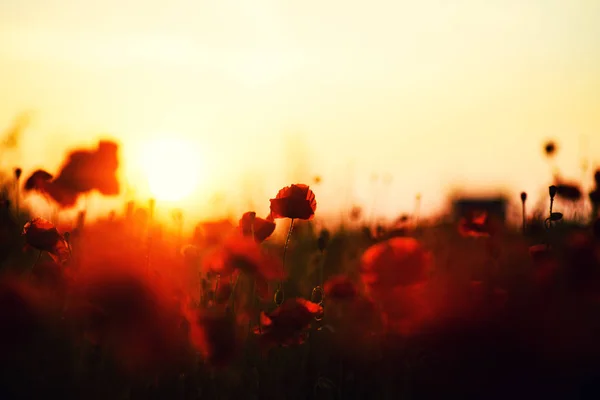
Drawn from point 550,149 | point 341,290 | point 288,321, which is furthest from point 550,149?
point 288,321

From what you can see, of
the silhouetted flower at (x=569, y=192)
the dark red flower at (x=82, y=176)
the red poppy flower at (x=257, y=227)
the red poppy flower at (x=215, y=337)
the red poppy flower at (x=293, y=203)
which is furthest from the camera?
the silhouetted flower at (x=569, y=192)

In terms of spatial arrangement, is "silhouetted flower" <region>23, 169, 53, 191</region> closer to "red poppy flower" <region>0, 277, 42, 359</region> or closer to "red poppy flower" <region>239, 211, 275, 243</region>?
"red poppy flower" <region>0, 277, 42, 359</region>

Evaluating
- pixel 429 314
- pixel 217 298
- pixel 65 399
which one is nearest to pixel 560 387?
pixel 429 314

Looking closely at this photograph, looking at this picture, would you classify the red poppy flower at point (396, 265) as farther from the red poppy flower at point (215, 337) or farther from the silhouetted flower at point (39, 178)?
the silhouetted flower at point (39, 178)

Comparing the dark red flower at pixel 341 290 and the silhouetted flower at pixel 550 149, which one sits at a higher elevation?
the silhouetted flower at pixel 550 149

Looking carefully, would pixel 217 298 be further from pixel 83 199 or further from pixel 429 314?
pixel 83 199

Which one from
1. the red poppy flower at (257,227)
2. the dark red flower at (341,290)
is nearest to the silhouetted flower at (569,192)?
the dark red flower at (341,290)

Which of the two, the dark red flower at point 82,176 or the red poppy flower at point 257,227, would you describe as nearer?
the red poppy flower at point 257,227
